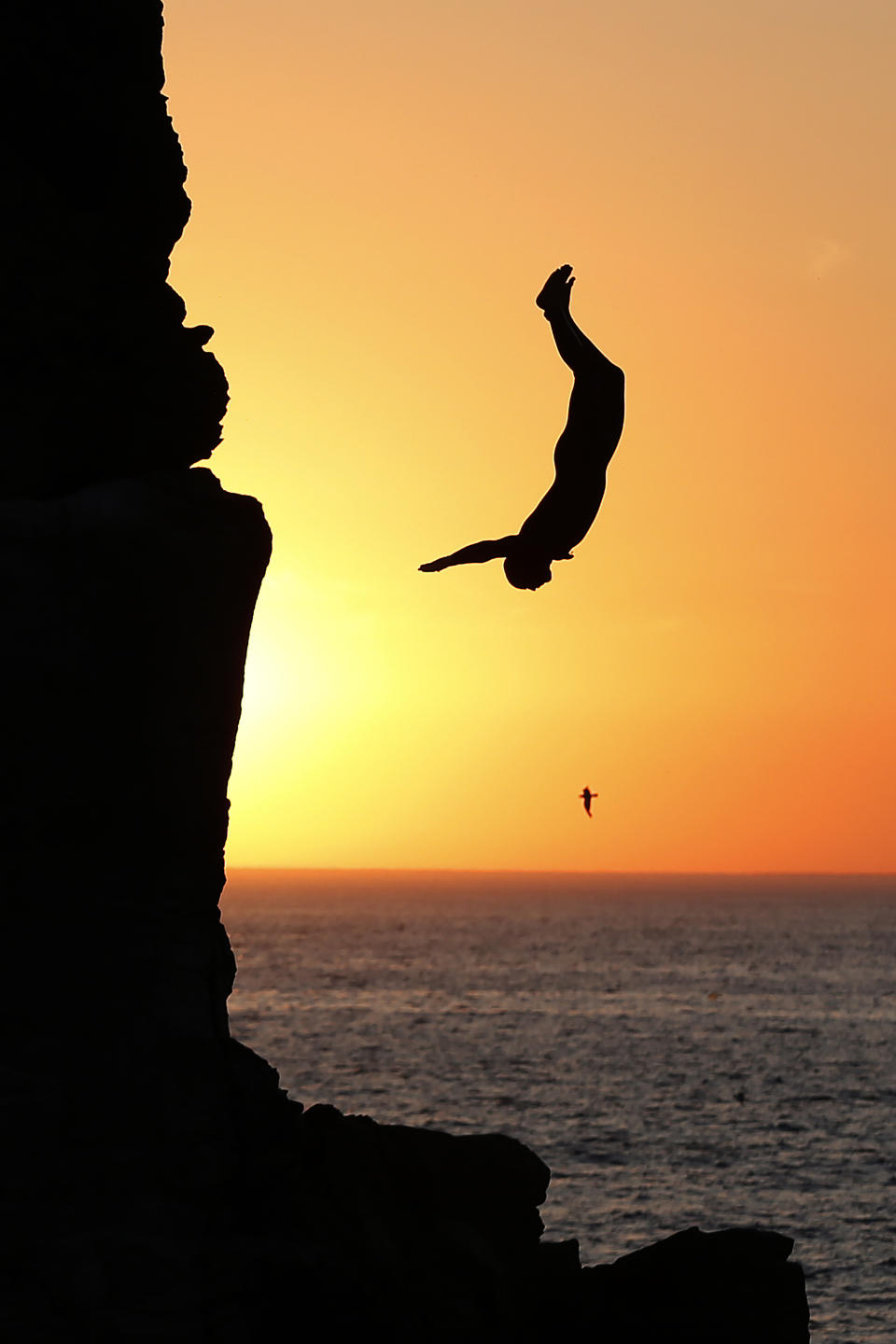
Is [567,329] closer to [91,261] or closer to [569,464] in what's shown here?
[569,464]

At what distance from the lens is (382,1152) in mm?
20250

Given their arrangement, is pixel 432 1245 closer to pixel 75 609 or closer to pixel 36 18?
pixel 75 609

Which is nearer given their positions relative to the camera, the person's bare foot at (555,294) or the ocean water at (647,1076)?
the person's bare foot at (555,294)

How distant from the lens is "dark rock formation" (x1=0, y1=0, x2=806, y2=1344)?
45.4ft

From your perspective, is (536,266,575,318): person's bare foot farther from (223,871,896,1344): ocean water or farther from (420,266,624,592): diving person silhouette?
(223,871,896,1344): ocean water

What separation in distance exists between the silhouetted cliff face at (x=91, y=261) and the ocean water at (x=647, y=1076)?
78.1 feet

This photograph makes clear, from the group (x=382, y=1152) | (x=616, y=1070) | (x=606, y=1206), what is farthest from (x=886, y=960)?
(x=382, y=1152)

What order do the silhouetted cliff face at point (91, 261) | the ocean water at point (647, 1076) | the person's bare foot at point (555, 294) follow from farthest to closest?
the ocean water at point (647, 1076)
the silhouetted cliff face at point (91, 261)
the person's bare foot at point (555, 294)

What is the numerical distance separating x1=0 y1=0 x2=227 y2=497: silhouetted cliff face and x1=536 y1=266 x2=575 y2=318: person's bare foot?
6.29 metres

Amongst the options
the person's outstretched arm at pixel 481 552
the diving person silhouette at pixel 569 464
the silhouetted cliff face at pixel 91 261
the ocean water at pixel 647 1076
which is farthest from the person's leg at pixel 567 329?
the ocean water at pixel 647 1076

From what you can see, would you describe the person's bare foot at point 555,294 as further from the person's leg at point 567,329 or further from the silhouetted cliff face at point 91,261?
the silhouetted cliff face at point 91,261

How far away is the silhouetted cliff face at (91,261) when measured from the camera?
16.2 meters

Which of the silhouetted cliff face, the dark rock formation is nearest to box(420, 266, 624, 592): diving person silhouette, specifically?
the dark rock formation

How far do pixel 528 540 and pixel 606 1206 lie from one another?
1255 inches
